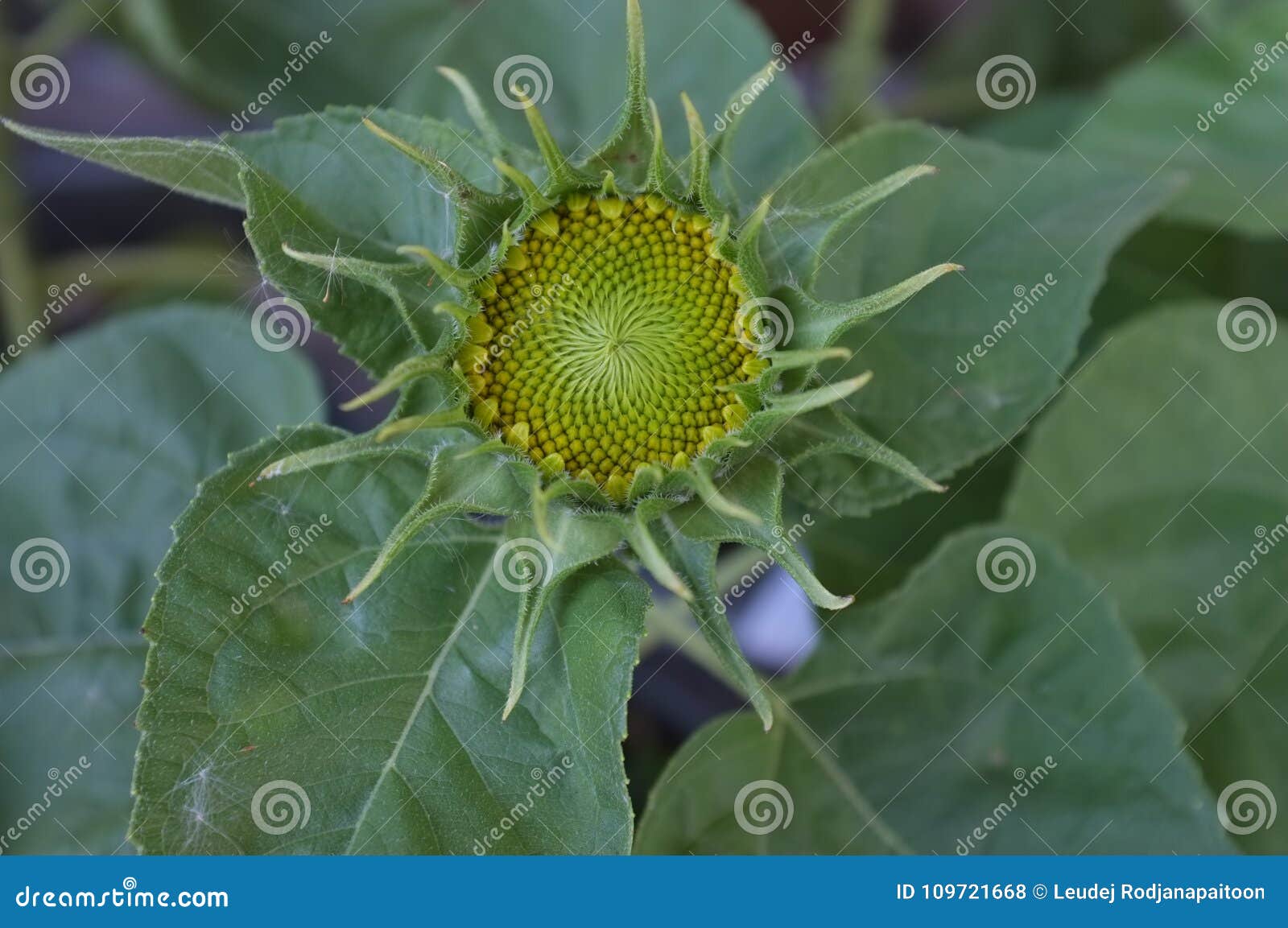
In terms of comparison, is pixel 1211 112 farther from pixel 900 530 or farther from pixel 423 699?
pixel 423 699

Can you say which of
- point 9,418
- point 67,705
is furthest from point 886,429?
point 9,418

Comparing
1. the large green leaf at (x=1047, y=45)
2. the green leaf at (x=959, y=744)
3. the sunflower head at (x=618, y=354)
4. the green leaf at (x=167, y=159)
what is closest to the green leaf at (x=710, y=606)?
the sunflower head at (x=618, y=354)

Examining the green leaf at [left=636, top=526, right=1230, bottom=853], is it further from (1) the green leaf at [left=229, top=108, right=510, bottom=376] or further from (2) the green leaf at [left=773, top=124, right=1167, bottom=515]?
(1) the green leaf at [left=229, top=108, right=510, bottom=376]

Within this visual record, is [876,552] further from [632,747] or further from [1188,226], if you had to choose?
[1188,226]

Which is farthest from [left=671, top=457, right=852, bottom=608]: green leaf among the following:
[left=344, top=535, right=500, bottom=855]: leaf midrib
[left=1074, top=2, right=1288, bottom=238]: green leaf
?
[left=1074, top=2, right=1288, bottom=238]: green leaf

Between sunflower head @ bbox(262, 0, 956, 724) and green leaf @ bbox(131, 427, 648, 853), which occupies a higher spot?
sunflower head @ bbox(262, 0, 956, 724)

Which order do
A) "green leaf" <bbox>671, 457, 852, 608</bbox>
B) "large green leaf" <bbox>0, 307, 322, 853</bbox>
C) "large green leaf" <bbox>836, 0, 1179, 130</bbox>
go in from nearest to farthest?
"green leaf" <bbox>671, 457, 852, 608</bbox>, "large green leaf" <bbox>0, 307, 322, 853</bbox>, "large green leaf" <bbox>836, 0, 1179, 130</bbox>
